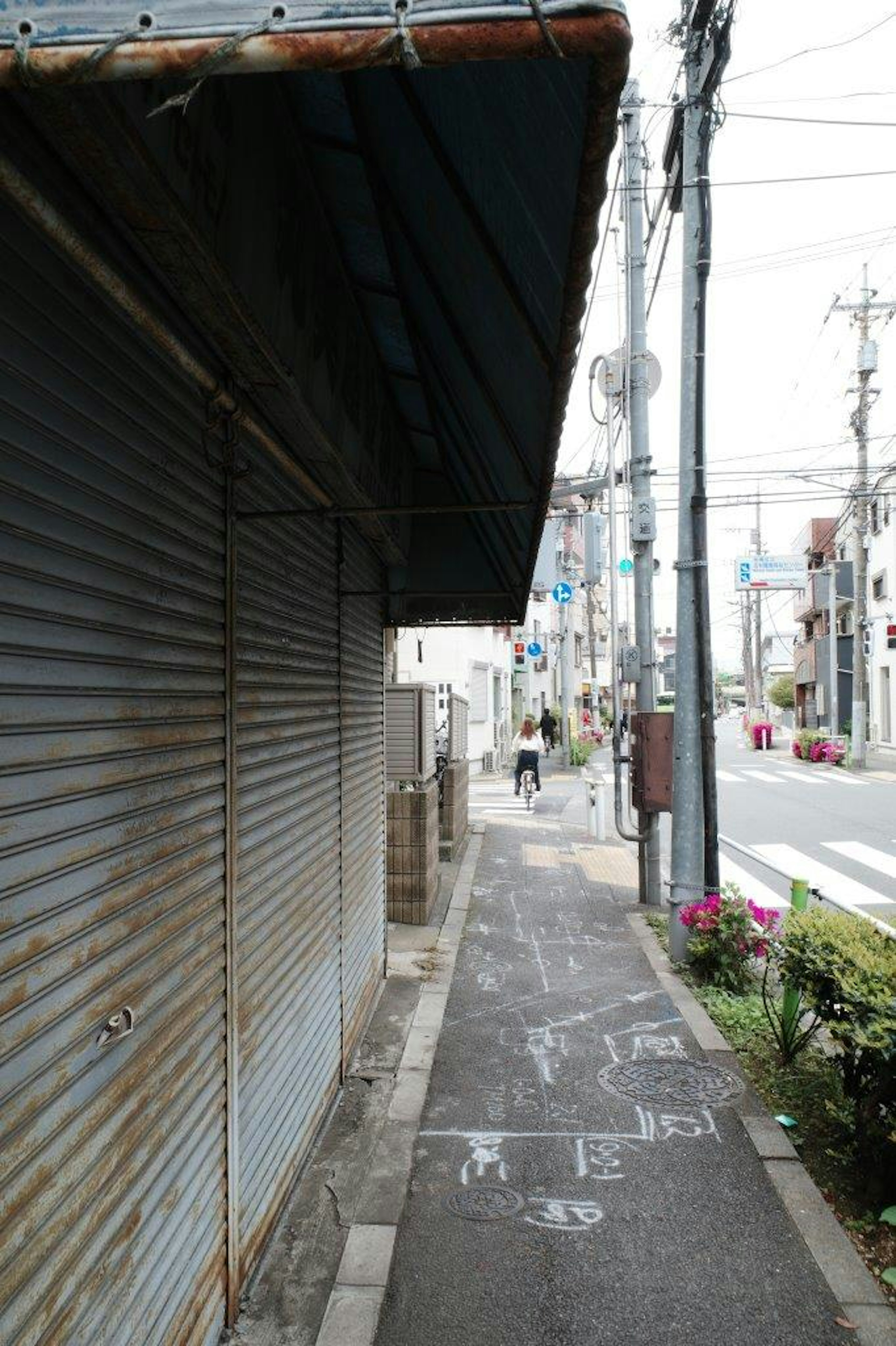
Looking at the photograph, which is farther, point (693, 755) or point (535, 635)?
point (535, 635)

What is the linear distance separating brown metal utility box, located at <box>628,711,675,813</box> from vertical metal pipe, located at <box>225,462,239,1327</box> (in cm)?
615

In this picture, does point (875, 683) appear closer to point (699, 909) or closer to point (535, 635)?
point (535, 635)

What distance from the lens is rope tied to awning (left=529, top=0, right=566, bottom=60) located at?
3.98 feet

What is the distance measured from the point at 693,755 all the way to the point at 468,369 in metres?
5.30

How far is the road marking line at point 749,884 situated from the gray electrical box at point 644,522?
3.69m

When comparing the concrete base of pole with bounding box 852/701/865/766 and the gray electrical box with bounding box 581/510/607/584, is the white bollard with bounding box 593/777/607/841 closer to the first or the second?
the gray electrical box with bounding box 581/510/607/584

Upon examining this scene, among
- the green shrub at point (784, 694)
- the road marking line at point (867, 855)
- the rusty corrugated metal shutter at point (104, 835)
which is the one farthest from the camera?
the green shrub at point (784, 694)

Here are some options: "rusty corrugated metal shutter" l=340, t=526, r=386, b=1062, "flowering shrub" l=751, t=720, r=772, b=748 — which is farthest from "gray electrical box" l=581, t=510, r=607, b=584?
"flowering shrub" l=751, t=720, r=772, b=748

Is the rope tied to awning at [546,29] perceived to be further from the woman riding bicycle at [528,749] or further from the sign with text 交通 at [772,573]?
the sign with text 交通 at [772,573]

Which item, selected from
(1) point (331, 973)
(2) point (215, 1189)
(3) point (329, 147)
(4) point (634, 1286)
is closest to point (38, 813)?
(2) point (215, 1189)

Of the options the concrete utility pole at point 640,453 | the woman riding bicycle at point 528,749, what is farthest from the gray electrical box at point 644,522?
the woman riding bicycle at point 528,749

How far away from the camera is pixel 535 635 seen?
40.7m

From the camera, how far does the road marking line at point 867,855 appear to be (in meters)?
Answer: 12.3

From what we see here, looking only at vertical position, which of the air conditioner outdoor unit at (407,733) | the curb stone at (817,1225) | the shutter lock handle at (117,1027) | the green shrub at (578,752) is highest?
the air conditioner outdoor unit at (407,733)
